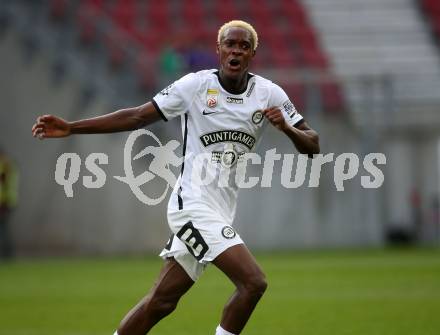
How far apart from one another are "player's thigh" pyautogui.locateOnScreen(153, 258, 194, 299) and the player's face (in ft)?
4.19

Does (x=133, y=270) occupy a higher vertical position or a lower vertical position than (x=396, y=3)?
lower

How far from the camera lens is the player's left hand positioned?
19.5ft

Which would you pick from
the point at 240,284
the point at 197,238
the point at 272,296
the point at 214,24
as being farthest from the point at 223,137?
the point at 214,24

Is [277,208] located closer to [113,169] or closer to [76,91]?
[113,169]

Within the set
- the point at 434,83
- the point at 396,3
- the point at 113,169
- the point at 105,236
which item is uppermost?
the point at 396,3

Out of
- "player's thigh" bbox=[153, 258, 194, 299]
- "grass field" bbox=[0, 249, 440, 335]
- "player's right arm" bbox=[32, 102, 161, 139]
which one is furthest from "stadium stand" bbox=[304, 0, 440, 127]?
"player's thigh" bbox=[153, 258, 194, 299]

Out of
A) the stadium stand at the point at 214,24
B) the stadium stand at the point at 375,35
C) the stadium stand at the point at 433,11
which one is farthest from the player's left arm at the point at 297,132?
the stadium stand at the point at 433,11

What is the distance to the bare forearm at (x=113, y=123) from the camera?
6.21 meters

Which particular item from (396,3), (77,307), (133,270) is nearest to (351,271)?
(133,270)

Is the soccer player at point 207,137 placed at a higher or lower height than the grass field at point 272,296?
higher

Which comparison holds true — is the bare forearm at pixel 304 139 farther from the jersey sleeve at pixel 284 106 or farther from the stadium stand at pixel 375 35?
the stadium stand at pixel 375 35

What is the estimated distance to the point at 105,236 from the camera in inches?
823

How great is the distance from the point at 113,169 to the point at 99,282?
255 inches

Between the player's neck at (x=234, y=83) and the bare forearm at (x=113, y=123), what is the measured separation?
0.51m
